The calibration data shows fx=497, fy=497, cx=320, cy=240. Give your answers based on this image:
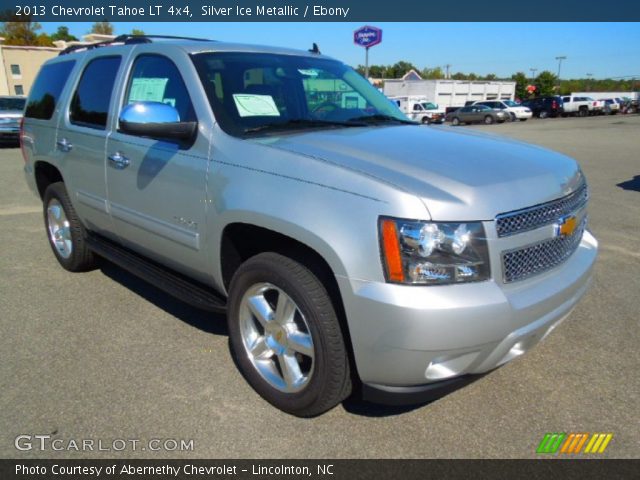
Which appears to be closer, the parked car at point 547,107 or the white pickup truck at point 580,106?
the parked car at point 547,107

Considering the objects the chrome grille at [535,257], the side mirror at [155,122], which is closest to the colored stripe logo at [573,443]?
the chrome grille at [535,257]

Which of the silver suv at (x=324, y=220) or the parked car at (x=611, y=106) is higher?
the parked car at (x=611, y=106)

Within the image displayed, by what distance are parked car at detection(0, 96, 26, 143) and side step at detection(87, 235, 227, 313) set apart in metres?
14.8

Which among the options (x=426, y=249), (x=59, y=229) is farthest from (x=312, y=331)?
(x=59, y=229)

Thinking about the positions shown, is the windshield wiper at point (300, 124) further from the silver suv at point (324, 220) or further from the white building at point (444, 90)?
the white building at point (444, 90)

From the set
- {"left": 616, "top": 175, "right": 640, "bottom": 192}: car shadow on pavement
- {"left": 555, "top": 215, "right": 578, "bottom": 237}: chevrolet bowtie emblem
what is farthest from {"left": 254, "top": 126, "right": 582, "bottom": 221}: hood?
{"left": 616, "top": 175, "right": 640, "bottom": 192}: car shadow on pavement

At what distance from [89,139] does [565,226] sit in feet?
11.0

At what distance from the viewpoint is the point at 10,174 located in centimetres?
1107

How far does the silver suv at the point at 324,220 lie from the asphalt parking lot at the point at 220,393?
0.88ft

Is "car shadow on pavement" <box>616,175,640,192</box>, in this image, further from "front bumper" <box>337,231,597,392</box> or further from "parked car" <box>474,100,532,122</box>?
"parked car" <box>474,100,532,122</box>

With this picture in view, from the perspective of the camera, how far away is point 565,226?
2.48 m

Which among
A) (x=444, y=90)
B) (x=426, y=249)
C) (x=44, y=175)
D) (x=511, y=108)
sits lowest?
(x=44, y=175)

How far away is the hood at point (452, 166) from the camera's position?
2.10 meters

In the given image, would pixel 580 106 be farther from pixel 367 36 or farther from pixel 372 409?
pixel 372 409
